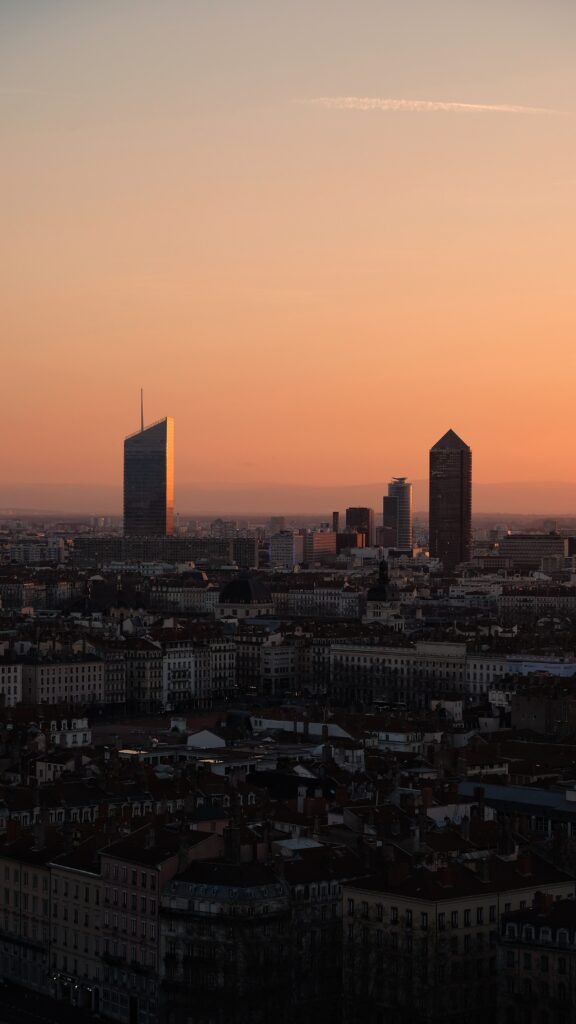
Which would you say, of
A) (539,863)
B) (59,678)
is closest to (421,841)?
(539,863)

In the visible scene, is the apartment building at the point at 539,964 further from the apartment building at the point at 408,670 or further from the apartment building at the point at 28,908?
the apartment building at the point at 408,670

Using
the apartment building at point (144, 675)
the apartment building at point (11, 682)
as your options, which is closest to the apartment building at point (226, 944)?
the apartment building at point (11, 682)

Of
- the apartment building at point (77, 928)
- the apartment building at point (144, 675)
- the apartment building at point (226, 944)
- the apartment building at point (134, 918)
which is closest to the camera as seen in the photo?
the apartment building at point (226, 944)

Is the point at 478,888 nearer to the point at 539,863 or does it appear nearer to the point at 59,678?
the point at 539,863

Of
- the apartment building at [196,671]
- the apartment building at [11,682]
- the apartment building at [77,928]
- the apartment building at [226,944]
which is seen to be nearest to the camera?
the apartment building at [226,944]

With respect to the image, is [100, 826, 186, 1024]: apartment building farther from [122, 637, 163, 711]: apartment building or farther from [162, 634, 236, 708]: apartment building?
[162, 634, 236, 708]: apartment building

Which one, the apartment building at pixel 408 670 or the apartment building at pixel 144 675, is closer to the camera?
the apartment building at pixel 144 675

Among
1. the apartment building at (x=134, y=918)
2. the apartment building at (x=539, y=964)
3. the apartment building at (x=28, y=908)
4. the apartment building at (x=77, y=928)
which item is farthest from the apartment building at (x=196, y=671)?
the apartment building at (x=539, y=964)

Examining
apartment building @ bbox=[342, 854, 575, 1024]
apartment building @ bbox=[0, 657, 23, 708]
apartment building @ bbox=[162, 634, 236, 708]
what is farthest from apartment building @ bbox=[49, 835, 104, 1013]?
apartment building @ bbox=[162, 634, 236, 708]

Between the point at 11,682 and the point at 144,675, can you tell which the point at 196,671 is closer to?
the point at 144,675

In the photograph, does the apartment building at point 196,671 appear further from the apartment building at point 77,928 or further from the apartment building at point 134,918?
the apartment building at point 134,918

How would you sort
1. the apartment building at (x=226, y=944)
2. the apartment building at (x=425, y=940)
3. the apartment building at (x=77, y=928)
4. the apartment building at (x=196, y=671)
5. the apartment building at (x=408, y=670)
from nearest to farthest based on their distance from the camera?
the apartment building at (x=425, y=940) → the apartment building at (x=226, y=944) → the apartment building at (x=77, y=928) → the apartment building at (x=408, y=670) → the apartment building at (x=196, y=671)
